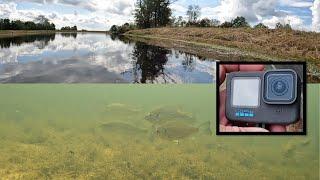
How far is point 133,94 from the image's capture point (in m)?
4.43

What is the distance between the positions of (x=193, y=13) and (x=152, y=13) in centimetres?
34

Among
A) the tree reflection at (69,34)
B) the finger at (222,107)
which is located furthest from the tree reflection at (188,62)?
the tree reflection at (69,34)

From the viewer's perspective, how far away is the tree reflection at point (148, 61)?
4473 millimetres

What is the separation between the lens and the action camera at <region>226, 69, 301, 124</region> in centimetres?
406

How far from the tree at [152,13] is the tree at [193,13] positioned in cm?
16

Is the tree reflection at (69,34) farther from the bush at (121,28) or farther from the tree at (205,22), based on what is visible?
the tree at (205,22)

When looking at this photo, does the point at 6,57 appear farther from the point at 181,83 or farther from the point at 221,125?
the point at 221,125

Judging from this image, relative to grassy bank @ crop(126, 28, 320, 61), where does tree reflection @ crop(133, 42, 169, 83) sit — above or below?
below

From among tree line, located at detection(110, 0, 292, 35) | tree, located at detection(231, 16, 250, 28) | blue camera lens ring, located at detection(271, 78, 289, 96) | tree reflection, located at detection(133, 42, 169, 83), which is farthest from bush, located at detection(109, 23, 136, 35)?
blue camera lens ring, located at detection(271, 78, 289, 96)

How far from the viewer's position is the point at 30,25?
4582 mm

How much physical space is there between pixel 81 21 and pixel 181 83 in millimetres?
965

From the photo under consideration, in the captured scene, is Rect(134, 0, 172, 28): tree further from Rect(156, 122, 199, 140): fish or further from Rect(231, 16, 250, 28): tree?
Rect(156, 122, 199, 140): fish

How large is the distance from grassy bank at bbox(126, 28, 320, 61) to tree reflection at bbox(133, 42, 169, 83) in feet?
0.45

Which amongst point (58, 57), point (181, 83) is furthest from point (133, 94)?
point (58, 57)
